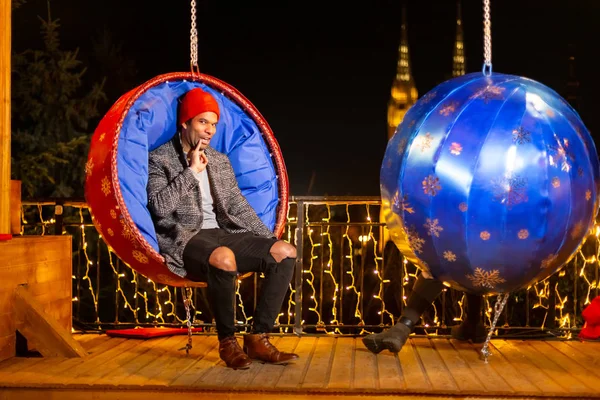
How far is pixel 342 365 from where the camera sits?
142 inches

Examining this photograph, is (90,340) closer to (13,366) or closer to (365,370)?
(13,366)

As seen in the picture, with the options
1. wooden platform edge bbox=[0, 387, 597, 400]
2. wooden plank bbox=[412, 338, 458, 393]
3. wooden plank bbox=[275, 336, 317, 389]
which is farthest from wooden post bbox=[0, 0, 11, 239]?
wooden plank bbox=[412, 338, 458, 393]

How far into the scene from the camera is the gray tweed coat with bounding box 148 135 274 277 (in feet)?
11.7

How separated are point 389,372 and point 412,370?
0.12 meters

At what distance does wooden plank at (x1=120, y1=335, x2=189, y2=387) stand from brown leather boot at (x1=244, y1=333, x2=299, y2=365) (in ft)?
1.39

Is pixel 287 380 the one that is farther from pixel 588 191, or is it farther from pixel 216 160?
pixel 588 191

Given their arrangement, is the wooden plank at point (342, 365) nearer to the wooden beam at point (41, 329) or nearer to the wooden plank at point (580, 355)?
the wooden plank at point (580, 355)

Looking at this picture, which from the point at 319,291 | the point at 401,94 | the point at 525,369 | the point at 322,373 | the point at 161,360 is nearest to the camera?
the point at 322,373

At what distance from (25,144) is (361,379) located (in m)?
12.1

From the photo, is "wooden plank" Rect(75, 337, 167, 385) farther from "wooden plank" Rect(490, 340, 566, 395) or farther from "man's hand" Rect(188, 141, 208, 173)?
"wooden plank" Rect(490, 340, 566, 395)

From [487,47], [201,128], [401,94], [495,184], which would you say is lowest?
[495,184]

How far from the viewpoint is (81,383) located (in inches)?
126

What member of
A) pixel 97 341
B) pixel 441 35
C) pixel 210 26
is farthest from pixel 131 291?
pixel 441 35

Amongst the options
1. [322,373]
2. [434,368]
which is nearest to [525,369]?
[434,368]
